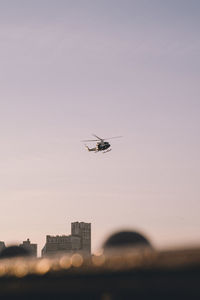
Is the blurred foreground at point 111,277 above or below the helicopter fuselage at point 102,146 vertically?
below

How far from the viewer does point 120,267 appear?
17.9ft

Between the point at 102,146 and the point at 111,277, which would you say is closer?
the point at 111,277

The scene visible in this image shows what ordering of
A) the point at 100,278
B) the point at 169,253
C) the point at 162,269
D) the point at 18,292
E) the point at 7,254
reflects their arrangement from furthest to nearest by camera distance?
1. the point at 7,254
2. the point at 18,292
3. the point at 100,278
4. the point at 169,253
5. the point at 162,269

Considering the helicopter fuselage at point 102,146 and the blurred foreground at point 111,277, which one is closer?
the blurred foreground at point 111,277

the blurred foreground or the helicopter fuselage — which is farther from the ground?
the helicopter fuselage

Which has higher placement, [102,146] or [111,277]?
[102,146]

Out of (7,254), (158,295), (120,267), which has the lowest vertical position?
(158,295)

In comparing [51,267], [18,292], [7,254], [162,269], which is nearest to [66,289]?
[51,267]

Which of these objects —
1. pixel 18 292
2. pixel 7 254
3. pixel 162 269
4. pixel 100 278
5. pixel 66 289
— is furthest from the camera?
pixel 7 254

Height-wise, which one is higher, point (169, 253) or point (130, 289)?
point (169, 253)

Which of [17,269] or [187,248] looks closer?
[187,248]

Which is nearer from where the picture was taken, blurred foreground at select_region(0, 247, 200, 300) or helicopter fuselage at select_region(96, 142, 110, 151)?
blurred foreground at select_region(0, 247, 200, 300)

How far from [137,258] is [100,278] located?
655 mm

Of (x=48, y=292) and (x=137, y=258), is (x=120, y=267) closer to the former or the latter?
(x=137, y=258)
